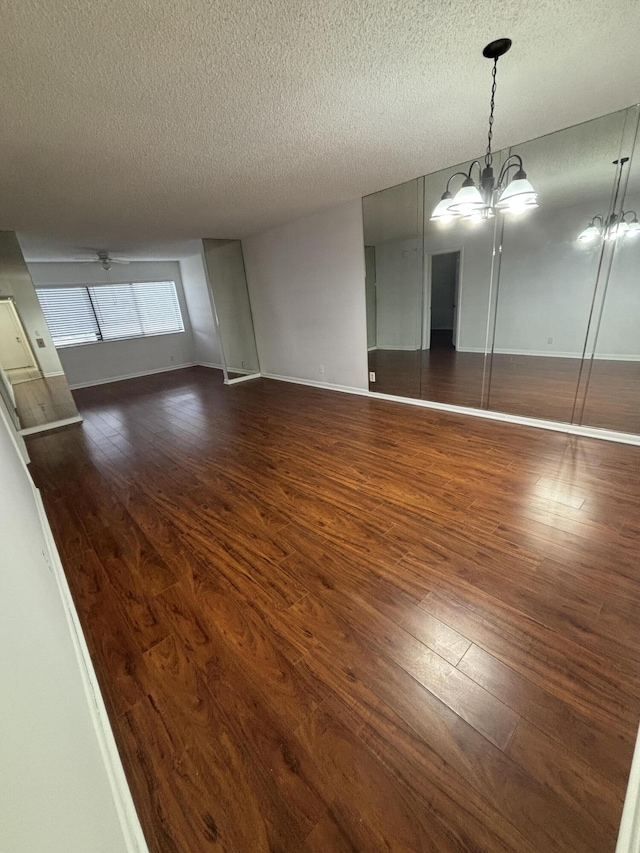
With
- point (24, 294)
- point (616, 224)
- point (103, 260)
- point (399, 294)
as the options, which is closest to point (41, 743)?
point (616, 224)

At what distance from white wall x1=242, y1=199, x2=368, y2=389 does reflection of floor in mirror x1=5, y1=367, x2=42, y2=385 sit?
11.4 feet

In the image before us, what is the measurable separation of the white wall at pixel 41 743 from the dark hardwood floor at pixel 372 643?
13.7 inches

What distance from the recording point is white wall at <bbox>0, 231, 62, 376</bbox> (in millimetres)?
4234

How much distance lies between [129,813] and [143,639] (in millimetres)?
640

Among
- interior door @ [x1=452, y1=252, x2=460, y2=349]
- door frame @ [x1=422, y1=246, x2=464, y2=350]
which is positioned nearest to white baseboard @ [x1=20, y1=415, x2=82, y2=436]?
door frame @ [x1=422, y1=246, x2=464, y2=350]

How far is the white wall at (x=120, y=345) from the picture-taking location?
6.66 meters

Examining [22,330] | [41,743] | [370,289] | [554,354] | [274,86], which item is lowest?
[554,354]

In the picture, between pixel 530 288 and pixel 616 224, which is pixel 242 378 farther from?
pixel 616 224

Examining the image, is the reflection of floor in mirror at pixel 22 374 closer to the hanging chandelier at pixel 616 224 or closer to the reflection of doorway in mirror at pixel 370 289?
the reflection of doorway in mirror at pixel 370 289

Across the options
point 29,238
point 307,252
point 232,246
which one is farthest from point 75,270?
point 307,252

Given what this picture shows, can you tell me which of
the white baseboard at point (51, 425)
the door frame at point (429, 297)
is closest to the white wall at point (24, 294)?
the white baseboard at point (51, 425)

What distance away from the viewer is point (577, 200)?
3.91m

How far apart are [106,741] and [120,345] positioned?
7.88 m

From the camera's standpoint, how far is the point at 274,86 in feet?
6.08
